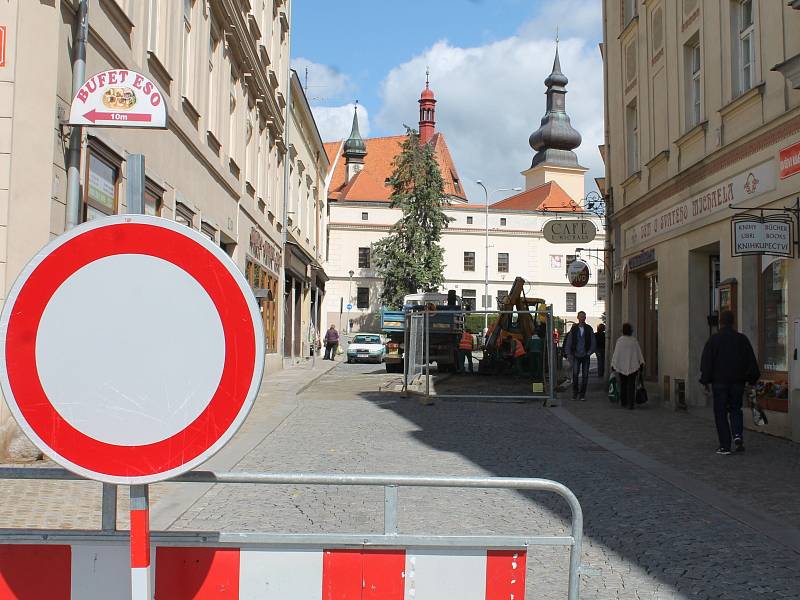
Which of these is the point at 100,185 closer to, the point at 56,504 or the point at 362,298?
the point at 56,504

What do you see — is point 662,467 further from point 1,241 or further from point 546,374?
point 546,374

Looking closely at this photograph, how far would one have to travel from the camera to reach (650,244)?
64.1 feet

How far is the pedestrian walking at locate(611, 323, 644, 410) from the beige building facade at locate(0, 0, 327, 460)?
7160 mm

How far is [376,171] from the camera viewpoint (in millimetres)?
92000

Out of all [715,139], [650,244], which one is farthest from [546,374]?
[715,139]

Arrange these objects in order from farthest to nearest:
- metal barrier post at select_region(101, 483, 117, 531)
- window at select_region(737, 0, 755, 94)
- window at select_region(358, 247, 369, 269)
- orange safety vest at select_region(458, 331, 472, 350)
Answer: window at select_region(358, 247, 369, 269) → orange safety vest at select_region(458, 331, 472, 350) → window at select_region(737, 0, 755, 94) → metal barrier post at select_region(101, 483, 117, 531)

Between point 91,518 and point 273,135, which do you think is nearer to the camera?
point 91,518

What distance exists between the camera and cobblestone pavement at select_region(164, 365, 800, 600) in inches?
211

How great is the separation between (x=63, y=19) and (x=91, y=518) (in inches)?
232

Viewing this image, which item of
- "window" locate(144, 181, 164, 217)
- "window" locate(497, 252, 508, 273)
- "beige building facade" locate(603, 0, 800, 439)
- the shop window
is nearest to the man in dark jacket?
"beige building facade" locate(603, 0, 800, 439)

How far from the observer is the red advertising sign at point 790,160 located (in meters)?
12.0

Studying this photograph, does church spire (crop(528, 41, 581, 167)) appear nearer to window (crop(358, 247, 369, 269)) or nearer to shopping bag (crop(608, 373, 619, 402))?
window (crop(358, 247, 369, 269))

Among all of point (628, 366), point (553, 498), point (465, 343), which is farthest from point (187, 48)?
point (465, 343)

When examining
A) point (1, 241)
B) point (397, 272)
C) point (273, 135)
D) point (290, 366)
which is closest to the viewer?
point (1, 241)
